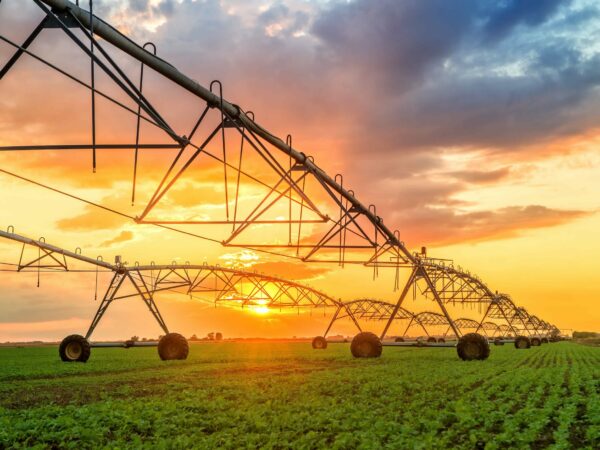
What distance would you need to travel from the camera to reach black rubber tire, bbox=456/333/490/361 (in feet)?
94.2

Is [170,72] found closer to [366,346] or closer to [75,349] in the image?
[366,346]

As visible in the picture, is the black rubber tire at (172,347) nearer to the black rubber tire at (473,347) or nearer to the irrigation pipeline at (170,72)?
the black rubber tire at (473,347)

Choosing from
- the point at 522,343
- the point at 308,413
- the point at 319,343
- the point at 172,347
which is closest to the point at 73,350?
the point at 172,347

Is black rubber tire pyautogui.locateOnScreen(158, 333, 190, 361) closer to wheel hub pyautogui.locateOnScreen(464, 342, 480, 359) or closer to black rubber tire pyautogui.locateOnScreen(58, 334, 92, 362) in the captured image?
black rubber tire pyautogui.locateOnScreen(58, 334, 92, 362)

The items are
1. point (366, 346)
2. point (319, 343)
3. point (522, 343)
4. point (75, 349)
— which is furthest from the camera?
point (522, 343)

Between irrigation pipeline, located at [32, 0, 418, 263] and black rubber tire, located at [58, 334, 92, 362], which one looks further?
black rubber tire, located at [58, 334, 92, 362]

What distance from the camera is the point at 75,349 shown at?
98.4 ft

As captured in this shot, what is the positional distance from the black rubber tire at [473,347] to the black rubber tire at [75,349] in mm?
17604

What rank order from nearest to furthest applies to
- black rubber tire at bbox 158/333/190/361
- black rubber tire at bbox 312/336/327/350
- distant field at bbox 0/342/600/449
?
distant field at bbox 0/342/600/449, black rubber tire at bbox 158/333/190/361, black rubber tire at bbox 312/336/327/350

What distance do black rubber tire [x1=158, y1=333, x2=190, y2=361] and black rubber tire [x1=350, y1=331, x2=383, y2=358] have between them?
8.39 m

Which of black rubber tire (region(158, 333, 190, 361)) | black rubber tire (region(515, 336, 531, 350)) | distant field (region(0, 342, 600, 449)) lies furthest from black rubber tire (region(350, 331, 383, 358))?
black rubber tire (region(515, 336, 531, 350))

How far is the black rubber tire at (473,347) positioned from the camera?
28.7 metres

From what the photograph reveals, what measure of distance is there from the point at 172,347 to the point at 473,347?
47.7 ft

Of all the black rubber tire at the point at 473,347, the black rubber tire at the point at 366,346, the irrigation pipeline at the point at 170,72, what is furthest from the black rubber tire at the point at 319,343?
the irrigation pipeline at the point at 170,72
